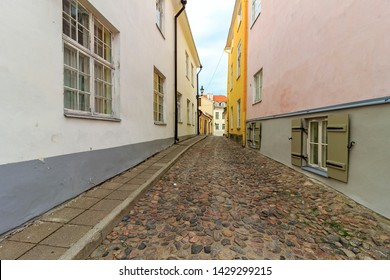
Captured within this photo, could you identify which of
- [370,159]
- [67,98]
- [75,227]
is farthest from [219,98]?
[75,227]

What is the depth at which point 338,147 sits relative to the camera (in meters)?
3.24

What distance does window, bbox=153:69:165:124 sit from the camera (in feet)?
22.7

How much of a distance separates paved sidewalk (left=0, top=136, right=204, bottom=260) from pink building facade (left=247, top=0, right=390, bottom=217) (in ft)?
10.9

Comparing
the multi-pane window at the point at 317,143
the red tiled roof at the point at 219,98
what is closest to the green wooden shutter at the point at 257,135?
the multi-pane window at the point at 317,143

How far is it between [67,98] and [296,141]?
4626 mm

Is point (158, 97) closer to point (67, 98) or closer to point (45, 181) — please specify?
point (67, 98)

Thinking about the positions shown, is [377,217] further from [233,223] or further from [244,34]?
[244,34]

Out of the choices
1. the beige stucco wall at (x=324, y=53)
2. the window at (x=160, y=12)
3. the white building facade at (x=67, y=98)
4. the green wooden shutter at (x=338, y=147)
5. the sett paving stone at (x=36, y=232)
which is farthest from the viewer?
the window at (x=160, y=12)

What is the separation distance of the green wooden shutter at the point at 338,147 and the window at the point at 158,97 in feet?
16.4

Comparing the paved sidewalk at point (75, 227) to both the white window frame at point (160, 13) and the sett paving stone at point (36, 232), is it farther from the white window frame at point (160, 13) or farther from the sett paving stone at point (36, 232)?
the white window frame at point (160, 13)

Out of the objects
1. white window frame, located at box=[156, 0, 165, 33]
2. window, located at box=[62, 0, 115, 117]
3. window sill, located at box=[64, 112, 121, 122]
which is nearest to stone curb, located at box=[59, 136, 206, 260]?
window sill, located at box=[64, 112, 121, 122]

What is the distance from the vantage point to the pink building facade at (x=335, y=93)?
2617 millimetres

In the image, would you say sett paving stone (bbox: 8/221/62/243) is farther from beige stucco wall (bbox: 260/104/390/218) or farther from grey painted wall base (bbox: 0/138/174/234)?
beige stucco wall (bbox: 260/104/390/218)

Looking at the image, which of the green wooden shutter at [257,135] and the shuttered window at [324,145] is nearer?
the shuttered window at [324,145]
